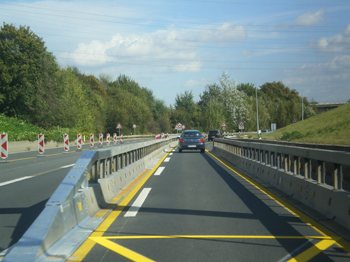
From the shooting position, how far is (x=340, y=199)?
6.06 meters

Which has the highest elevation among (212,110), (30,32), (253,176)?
(30,32)

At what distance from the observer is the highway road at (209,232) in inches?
184

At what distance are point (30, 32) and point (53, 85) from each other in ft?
22.0

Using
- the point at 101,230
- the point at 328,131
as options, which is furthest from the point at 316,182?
the point at 328,131

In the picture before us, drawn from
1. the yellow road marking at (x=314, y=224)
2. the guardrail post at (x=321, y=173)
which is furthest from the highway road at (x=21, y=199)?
the guardrail post at (x=321, y=173)

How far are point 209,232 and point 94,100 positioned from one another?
86.1 meters

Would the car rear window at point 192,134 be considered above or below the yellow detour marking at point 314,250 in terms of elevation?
above

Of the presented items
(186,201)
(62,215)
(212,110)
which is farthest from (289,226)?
(212,110)

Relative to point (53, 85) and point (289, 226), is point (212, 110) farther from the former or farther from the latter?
point (289, 226)

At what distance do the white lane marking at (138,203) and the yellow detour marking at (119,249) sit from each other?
162 centimetres

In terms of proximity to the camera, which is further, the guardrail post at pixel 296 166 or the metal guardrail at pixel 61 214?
the guardrail post at pixel 296 166

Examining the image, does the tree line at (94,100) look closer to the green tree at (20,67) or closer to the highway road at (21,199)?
the green tree at (20,67)

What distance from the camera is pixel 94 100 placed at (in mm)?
89312

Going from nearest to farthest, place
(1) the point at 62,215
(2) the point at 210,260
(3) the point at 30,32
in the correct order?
1. (2) the point at 210,260
2. (1) the point at 62,215
3. (3) the point at 30,32
